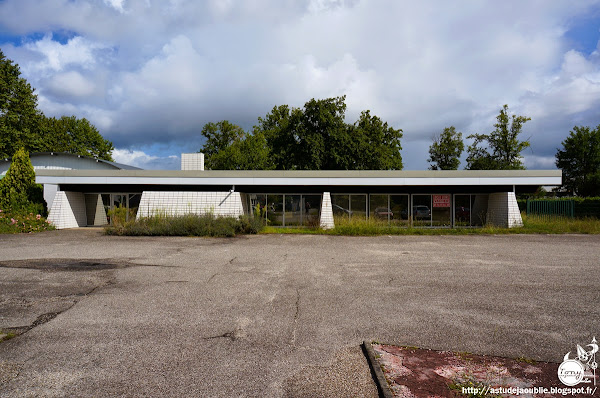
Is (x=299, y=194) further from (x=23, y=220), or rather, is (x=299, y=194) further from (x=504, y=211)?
(x=23, y=220)

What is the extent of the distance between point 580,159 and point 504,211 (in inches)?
1374

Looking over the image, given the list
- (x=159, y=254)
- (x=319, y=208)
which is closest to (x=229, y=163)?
Result: (x=319, y=208)

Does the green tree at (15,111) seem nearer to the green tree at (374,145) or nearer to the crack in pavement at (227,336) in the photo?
the green tree at (374,145)

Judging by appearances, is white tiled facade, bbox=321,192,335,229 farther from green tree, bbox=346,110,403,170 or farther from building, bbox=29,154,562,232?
green tree, bbox=346,110,403,170

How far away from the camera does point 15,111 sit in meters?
34.2

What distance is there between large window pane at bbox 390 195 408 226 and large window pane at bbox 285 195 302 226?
19.8 feet

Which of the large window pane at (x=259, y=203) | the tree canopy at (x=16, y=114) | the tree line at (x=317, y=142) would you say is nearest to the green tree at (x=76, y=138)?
the tree line at (x=317, y=142)

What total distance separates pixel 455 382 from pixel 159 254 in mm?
10447

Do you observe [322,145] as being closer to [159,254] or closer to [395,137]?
[395,137]

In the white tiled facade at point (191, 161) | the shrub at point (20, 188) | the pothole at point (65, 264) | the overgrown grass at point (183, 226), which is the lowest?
the pothole at point (65, 264)

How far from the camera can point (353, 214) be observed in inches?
939

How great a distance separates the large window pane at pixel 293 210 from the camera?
24047 millimetres

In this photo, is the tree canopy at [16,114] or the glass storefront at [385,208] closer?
the glass storefront at [385,208]

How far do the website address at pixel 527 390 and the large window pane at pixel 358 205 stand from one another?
2025 cm
